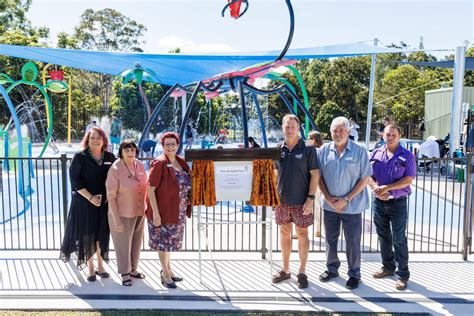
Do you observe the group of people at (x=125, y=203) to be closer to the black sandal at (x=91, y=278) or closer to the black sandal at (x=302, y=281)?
the black sandal at (x=91, y=278)

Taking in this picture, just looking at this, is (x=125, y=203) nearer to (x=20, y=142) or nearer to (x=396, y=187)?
(x=396, y=187)

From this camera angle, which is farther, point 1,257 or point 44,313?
point 1,257

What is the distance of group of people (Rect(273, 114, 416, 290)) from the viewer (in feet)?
14.4

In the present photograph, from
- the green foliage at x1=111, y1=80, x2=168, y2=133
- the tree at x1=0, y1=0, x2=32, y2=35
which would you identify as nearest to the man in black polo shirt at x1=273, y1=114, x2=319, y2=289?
the green foliage at x1=111, y1=80, x2=168, y2=133

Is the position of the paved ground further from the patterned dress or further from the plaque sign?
the plaque sign

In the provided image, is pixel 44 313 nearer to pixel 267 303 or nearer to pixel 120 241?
pixel 120 241

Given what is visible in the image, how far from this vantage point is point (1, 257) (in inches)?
212

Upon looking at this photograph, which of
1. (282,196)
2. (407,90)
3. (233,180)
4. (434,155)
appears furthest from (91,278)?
(407,90)

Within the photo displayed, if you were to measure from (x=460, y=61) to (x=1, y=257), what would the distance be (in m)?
12.6

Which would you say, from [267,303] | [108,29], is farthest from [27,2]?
[267,303]

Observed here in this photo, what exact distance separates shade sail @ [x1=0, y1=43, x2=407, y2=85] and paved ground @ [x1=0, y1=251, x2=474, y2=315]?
6455 millimetres

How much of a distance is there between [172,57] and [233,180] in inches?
279

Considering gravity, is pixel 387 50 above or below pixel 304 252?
above

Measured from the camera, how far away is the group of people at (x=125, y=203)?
4336mm
